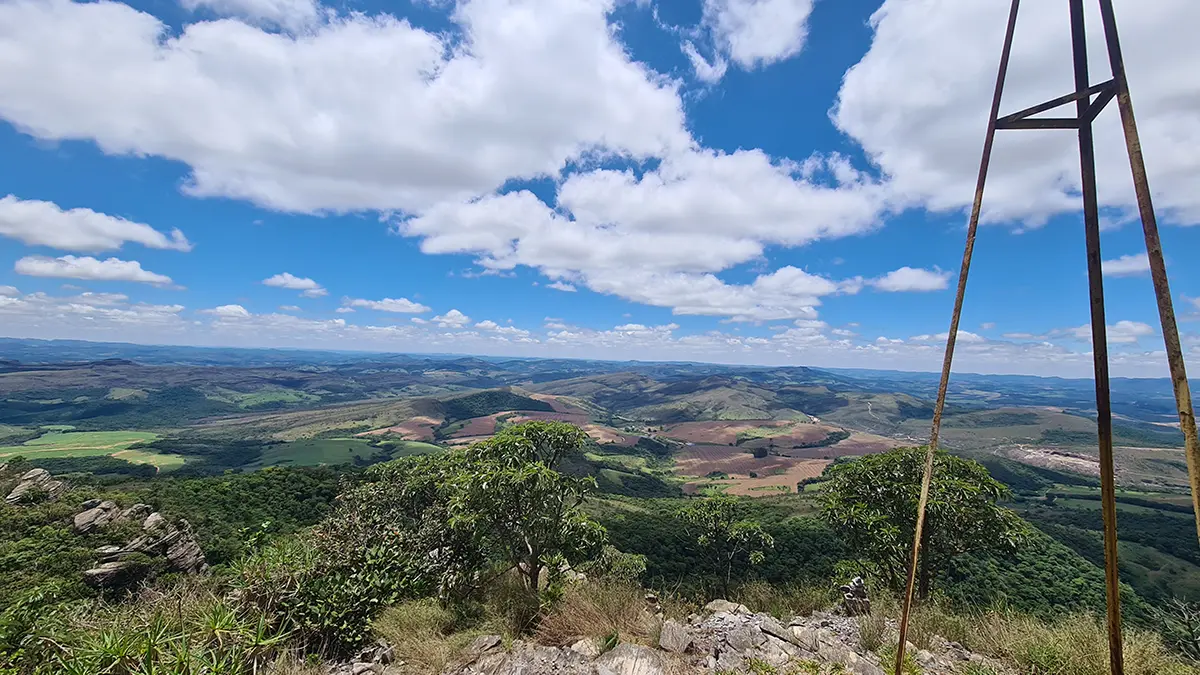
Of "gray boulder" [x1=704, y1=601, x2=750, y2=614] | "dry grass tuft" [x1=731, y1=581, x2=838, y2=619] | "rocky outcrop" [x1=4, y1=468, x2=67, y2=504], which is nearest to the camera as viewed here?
"gray boulder" [x1=704, y1=601, x2=750, y2=614]

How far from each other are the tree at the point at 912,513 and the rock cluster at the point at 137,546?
28882 mm

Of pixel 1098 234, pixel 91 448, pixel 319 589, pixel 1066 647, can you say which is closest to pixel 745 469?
pixel 1066 647

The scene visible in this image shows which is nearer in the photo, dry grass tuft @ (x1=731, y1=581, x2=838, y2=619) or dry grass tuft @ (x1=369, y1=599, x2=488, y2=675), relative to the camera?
dry grass tuft @ (x1=369, y1=599, x2=488, y2=675)

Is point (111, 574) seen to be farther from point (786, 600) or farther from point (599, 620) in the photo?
point (786, 600)

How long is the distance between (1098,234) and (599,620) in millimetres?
7384

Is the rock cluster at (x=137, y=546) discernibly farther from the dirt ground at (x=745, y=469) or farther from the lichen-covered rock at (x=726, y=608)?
the dirt ground at (x=745, y=469)

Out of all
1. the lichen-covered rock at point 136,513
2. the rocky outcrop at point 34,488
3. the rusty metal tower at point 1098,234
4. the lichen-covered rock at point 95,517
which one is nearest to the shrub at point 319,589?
the rusty metal tower at point 1098,234

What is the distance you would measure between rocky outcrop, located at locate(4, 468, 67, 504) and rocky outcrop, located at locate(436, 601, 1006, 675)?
38995 millimetres

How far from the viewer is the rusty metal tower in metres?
2.32

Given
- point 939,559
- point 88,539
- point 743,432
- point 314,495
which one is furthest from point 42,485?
point 743,432

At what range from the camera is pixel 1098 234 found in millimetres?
2842

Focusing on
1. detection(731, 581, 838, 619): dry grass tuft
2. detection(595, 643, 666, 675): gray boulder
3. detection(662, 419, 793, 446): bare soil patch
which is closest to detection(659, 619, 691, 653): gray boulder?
detection(595, 643, 666, 675): gray boulder

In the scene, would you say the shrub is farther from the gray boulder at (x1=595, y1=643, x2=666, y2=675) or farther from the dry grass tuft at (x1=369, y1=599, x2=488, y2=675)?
the gray boulder at (x1=595, y1=643, x2=666, y2=675)

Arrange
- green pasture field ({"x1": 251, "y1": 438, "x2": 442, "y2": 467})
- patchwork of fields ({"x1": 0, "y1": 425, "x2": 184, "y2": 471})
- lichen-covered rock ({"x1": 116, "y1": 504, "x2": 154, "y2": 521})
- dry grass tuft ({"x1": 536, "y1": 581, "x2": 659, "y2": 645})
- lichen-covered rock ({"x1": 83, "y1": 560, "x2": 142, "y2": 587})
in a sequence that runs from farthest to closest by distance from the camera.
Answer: patchwork of fields ({"x1": 0, "y1": 425, "x2": 184, "y2": 471}), green pasture field ({"x1": 251, "y1": 438, "x2": 442, "y2": 467}), lichen-covered rock ({"x1": 116, "y1": 504, "x2": 154, "y2": 521}), lichen-covered rock ({"x1": 83, "y1": 560, "x2": 142, "y2": 587}), dry grass tuft ({"x1": 536, "y1": 581, "x2": 659, "y2": 645})
